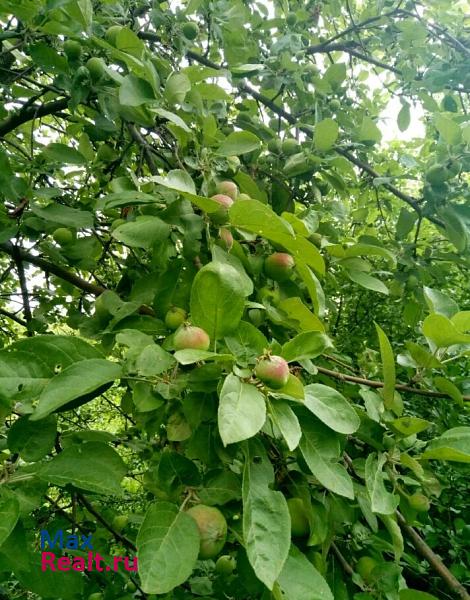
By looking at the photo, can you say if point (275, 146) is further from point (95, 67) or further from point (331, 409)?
point (331, 409)

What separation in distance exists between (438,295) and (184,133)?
0.81 metres

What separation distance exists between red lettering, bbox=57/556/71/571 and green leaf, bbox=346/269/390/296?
1033 millimetres

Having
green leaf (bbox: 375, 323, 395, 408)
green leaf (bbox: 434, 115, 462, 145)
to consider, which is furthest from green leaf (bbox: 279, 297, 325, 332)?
green leaf (bbox: 434, 115, 462, 145)

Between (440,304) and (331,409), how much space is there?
654 millimetres

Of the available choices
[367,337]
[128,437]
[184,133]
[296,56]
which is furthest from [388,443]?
[367,337]

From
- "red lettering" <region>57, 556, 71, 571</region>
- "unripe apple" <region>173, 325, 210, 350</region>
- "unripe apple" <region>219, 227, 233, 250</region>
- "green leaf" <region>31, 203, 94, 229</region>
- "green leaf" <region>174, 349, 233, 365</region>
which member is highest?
"green leaf" <region>31, 203, 94, 229</region>

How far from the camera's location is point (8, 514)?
79cm

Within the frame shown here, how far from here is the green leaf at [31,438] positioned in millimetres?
Answer: 937

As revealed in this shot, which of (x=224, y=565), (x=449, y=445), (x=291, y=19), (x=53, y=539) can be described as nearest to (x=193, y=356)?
(x=449, y=445)

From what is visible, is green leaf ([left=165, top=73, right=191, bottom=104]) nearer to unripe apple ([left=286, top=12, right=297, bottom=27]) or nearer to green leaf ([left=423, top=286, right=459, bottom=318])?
green leaf ([left=423, top=286, right=459, bottom=318])

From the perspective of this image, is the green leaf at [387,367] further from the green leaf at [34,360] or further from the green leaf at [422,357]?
the green leaf at [34,360]

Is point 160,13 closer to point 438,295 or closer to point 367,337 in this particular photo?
point 438,295

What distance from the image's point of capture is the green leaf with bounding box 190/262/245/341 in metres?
0.89

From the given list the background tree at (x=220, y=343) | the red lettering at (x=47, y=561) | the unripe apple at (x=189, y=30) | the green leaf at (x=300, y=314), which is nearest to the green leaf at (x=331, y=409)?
the background tree at (x=220, y=343)
